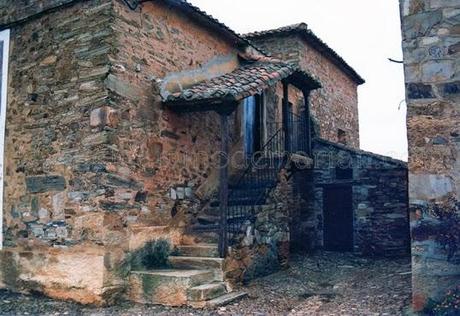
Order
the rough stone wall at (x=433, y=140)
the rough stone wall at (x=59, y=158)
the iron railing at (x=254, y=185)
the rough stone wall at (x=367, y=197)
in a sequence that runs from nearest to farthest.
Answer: the rough stone wall at (x=433, y=140)
the rough stone wall at (x=59, y=158)
the iron railing at (x=254, y=185)
the rough stone wall at (x=367, y=197)

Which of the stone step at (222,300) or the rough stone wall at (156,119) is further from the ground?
the rough stone wall at (156,119)

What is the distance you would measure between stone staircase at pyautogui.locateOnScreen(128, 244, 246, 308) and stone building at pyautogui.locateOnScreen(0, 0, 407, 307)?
2 cm

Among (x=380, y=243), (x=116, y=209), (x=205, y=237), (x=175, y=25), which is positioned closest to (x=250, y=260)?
(x=205, y=237)


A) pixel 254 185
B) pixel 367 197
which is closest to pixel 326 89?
pixel 367 197

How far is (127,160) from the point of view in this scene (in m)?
5.98

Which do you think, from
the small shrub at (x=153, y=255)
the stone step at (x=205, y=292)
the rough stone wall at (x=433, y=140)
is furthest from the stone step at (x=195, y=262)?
the rough stone wall at (x=433, y=140)

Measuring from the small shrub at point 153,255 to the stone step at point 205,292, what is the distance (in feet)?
2.92

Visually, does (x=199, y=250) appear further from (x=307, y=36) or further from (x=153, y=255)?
(x=307, y=36)

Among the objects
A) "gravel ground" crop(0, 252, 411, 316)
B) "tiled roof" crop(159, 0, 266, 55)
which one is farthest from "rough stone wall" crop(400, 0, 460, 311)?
"tiled roof" crop(159, 0, 266, 55)

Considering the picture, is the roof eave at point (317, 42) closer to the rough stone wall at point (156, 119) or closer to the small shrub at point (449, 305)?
the rough stone wall at point (156, 119)

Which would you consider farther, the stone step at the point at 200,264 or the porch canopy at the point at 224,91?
the porch canopy at the point at 224,91

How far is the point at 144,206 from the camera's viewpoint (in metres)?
6.22

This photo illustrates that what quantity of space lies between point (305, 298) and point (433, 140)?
272cm

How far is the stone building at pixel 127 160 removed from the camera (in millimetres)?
5754
